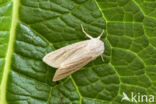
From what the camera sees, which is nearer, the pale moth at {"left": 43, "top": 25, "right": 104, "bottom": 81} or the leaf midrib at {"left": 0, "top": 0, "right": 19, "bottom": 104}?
the leaf midrib at {"left": 0, "top": 0, "right": 19, "bottom": 104}

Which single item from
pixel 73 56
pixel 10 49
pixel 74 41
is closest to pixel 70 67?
pixel 73 56

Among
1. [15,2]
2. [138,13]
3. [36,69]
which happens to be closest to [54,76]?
[36,69]

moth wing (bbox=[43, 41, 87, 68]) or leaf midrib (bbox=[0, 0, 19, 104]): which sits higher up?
leaf midrib (bbox=[0, 0, 19, 104])

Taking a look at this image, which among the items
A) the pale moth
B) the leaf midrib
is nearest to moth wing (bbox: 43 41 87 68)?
the pale moth

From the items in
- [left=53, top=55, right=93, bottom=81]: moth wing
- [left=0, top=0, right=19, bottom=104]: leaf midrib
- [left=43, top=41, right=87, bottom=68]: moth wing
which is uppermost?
[left=0, top=0, right=19, bottom=104]: leaf midrib

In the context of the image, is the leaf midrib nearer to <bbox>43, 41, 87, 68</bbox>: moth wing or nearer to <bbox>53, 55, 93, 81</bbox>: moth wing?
<bbox>43, 41, 87, 68</bbox>: moth wing

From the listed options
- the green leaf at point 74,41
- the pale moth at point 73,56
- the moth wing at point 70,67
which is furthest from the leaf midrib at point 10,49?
the moth wing at point 70,67

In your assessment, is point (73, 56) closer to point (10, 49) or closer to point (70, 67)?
point (70, 67)

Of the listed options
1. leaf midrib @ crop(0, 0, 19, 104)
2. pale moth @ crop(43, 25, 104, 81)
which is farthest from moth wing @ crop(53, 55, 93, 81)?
Answer: leaf midrib @ crop(0, 0, 19, 104)
